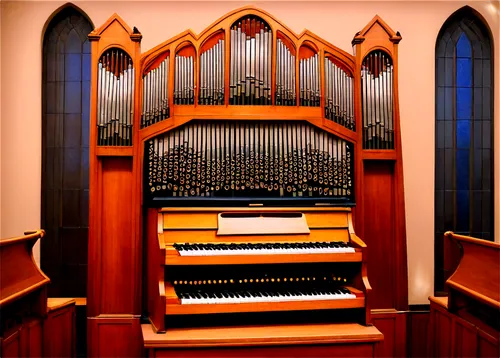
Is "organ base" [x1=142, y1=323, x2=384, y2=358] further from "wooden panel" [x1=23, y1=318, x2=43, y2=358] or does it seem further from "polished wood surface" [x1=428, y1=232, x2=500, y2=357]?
"wooden panel" [x1=23, y1=318, x2=43, y2=358]

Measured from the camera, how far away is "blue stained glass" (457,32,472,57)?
232 inches

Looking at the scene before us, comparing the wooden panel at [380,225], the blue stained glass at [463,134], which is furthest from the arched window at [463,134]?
the wooden panel at [380,225]

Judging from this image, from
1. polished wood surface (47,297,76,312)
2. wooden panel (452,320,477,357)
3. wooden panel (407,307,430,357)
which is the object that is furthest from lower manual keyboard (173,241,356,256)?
wooden panel (407,307,430,357)

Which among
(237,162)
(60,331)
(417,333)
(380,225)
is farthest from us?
(417,333)

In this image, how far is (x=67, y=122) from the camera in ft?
18.5

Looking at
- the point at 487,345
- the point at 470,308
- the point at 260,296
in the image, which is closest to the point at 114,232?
the point at 260,296

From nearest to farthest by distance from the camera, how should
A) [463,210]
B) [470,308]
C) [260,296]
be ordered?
1. [470,308]
2. [260,296]
3. [463,210]

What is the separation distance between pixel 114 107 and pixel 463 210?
4.08 metres

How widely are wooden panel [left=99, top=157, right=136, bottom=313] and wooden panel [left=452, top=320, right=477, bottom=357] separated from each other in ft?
8.92

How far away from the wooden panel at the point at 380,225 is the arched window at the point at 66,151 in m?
3.10

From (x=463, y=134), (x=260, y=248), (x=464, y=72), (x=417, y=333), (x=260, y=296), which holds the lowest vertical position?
(x=417, y=333)

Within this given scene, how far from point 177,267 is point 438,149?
346 cm

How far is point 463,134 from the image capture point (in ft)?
19.3

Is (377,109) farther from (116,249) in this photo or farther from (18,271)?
(18,271)
